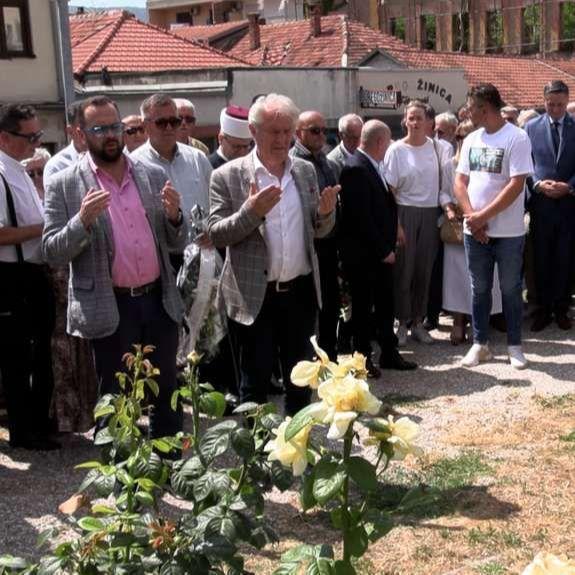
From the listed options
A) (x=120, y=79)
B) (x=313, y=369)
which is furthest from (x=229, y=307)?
(x=120, y=79)

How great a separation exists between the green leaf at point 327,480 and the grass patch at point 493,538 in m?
1.92

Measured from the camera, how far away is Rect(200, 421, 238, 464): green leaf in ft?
9.68

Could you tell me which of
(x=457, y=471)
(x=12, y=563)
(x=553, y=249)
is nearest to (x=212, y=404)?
(x=12, y=563)

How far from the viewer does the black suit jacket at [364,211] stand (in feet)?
23.1

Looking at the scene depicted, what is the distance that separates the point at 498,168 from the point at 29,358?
3.60 m

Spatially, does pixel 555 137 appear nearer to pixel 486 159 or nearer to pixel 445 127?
pixel 445 127

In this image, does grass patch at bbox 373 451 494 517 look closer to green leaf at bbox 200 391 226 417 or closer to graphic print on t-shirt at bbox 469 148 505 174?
green leaf at bbox 200 391 226 417

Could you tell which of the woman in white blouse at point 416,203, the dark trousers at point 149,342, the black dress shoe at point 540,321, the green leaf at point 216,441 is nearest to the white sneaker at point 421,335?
the woman in white blouse at point 416,203

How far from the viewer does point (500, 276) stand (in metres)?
7.31

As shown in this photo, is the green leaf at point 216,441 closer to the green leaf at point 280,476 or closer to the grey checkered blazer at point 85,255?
the green leaf at point 280,476

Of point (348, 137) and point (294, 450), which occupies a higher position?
point (348, 137)

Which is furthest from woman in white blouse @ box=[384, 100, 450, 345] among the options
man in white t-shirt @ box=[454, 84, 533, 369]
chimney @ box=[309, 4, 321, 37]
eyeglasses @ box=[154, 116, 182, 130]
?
chimney @ box=[309, 4, 321, 37]

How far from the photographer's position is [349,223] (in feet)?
23.3

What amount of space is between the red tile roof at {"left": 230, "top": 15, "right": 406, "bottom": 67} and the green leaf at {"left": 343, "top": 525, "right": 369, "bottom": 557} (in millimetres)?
33601
